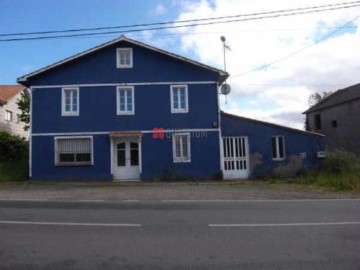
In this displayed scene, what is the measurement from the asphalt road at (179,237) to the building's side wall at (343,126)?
24.4 metres

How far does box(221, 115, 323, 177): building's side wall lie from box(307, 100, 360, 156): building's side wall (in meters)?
10.7

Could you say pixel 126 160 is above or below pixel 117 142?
below

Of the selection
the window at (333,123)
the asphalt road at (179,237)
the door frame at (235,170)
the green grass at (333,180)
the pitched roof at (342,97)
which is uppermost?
the pitched roof at (342,97)

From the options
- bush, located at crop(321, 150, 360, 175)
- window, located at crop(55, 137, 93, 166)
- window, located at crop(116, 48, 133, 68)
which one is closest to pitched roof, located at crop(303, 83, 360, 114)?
bush, located at crop(321, 150, 360, 175)

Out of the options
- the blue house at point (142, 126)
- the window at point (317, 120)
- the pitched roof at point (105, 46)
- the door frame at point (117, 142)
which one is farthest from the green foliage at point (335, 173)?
the window at point (317, 120)

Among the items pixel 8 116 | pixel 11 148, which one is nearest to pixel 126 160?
pixel 11 148

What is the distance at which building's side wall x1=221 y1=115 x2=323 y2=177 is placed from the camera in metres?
24.4

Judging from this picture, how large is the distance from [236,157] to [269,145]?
1.83m

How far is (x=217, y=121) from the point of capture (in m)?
24.2

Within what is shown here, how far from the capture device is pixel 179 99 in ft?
80.1

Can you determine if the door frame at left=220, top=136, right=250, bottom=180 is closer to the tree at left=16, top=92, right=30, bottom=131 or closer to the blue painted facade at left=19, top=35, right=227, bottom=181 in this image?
the blue painted facade at left=19, top=35, right=227, bottom=181

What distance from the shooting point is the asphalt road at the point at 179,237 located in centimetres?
636

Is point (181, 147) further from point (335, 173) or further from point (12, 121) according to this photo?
point (12, 121)

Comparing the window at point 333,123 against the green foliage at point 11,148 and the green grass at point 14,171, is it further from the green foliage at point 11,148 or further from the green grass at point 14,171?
the green grass at point 14,171
